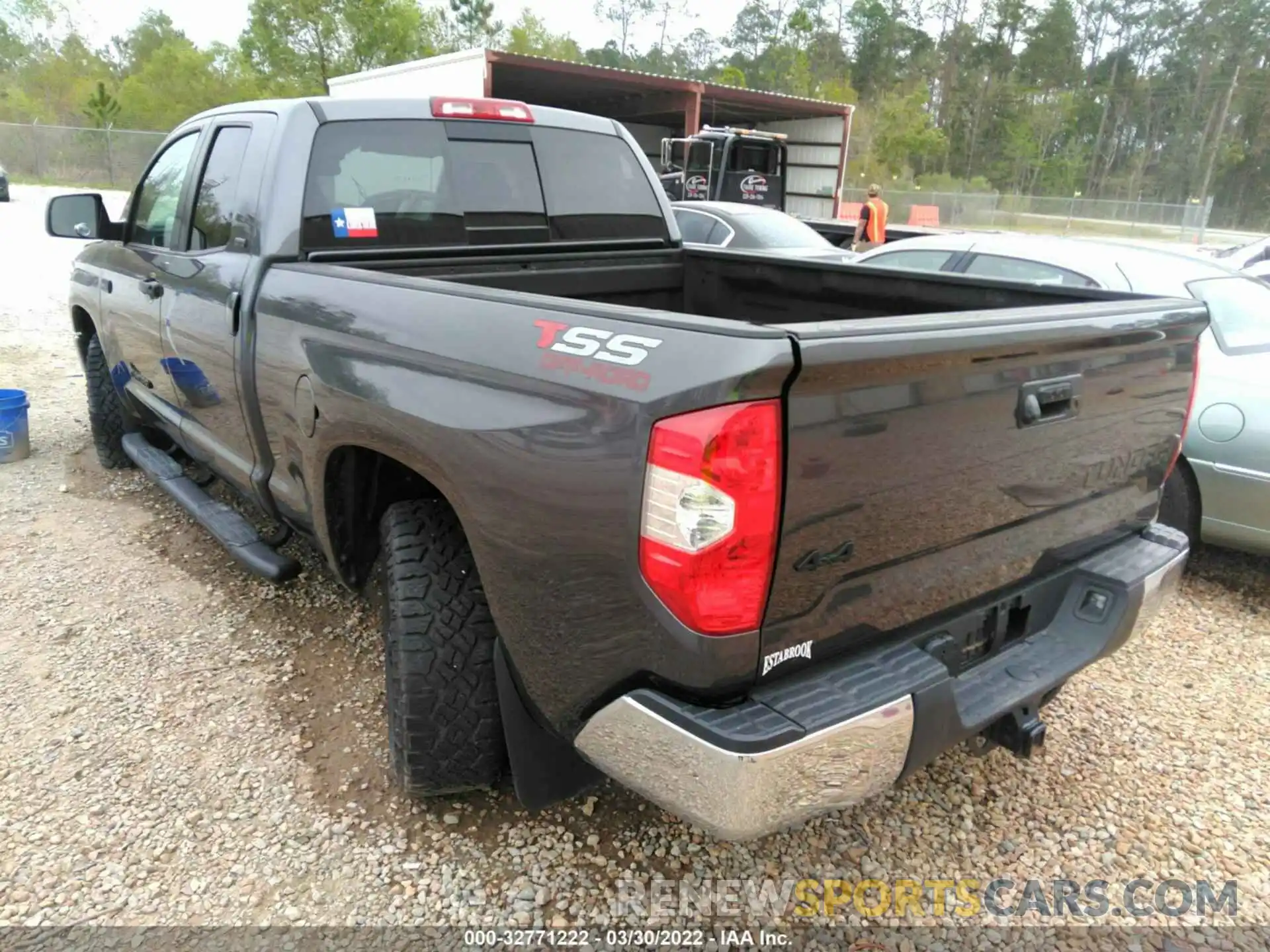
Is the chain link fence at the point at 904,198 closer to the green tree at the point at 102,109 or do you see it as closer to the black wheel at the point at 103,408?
the green tree at the point at 102,109

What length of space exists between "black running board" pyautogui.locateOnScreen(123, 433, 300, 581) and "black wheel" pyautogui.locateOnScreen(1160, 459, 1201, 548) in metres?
3.93

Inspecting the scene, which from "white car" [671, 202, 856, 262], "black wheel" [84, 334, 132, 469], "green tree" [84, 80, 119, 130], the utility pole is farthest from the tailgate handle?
the utility pole

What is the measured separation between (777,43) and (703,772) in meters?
81.3

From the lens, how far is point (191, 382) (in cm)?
356

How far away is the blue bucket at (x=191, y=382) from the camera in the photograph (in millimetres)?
3398

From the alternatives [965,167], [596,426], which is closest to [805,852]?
[596,426]

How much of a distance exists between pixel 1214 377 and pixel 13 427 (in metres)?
6.66

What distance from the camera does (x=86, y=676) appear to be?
3178mm

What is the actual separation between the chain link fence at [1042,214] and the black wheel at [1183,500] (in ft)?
104

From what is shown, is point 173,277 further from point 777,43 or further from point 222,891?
point 777,43

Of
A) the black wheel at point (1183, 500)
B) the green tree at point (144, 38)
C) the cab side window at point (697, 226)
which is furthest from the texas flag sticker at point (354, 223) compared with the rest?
the green tree at point (144, 38)

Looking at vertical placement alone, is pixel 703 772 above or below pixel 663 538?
below

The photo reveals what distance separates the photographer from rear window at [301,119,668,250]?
312 cm

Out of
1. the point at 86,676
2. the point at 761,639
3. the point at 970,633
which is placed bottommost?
the point at 86,676
